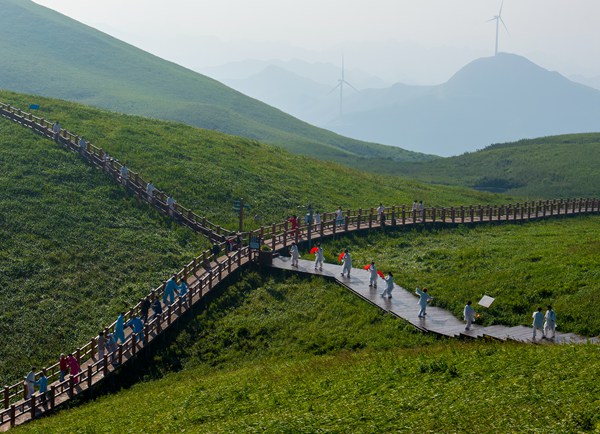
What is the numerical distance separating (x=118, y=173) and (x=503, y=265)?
32.5 metres

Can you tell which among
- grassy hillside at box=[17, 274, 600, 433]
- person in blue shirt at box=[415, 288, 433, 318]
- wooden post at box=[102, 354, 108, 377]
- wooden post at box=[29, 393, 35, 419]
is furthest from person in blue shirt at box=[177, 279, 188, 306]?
person in blue shirt at box=[415, 288, 433, 318]

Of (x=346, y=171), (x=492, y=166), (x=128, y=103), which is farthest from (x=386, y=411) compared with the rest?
(x=128, y=103)

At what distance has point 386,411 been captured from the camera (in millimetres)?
23203

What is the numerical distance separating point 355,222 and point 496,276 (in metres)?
19.4

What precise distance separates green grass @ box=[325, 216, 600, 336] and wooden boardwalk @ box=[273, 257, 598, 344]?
907 mm

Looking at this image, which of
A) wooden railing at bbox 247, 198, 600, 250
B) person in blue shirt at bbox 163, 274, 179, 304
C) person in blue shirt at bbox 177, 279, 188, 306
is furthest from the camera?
wooden railing at bbox 247, 198, 600, 250

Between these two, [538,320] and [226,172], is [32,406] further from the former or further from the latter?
[226,172]

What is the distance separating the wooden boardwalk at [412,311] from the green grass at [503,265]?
91 centimetres

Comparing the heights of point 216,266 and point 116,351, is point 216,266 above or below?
above

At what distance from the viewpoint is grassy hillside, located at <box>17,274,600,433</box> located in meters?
22.0

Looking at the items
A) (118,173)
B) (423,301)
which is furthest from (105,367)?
(118,173)

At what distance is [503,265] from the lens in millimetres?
43406

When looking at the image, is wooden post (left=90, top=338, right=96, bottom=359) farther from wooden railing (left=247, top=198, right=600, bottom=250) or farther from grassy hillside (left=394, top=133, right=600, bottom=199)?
grassy hillside (left=394, top=133, right=600, bottom=199)

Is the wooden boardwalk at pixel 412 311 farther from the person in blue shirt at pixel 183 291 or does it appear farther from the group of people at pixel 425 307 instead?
the person in blue shirt at pixel 183 291
